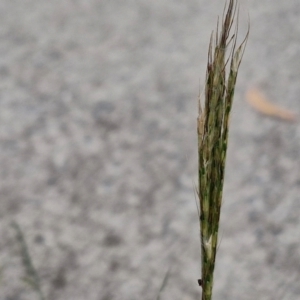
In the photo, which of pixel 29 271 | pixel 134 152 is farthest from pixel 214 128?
pixel 134 152

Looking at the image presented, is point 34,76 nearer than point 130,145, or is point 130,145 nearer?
point 130,145

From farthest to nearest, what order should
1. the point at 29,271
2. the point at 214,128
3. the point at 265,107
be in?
the point at 265,107, the point at 29,271, the point at 214,128

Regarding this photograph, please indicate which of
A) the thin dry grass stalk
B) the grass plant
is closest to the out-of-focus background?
the grass plant

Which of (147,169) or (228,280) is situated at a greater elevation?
(147,169)

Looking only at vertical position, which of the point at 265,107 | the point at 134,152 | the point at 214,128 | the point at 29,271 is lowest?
the point at 214,128

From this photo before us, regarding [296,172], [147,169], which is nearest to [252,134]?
[296,172]

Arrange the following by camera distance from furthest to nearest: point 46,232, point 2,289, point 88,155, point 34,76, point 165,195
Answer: point 34,76 < point 88,155 < point 165,195 < point 46,232 < point 2,289

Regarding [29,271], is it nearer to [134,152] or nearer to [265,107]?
[134,152]

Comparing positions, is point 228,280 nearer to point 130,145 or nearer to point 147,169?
point 147,169
